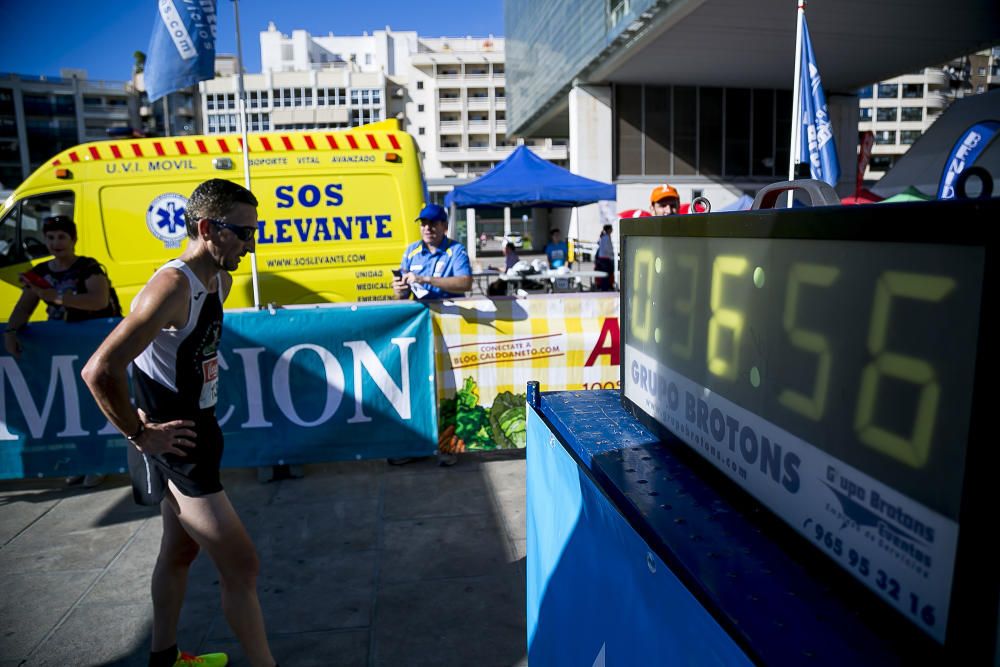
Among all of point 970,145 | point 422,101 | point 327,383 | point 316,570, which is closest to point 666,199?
point 327,383

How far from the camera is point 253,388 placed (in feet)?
16.6

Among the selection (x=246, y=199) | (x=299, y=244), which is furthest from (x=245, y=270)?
(x=246, y=199)

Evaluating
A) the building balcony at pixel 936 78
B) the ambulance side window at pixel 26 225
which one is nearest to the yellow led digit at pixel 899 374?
the ambulance side window at pixel 26 225

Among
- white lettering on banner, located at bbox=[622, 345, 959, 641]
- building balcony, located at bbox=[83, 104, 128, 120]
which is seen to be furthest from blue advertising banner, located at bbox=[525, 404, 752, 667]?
building balcony, located at bbox=[83, 104, 128, 120]

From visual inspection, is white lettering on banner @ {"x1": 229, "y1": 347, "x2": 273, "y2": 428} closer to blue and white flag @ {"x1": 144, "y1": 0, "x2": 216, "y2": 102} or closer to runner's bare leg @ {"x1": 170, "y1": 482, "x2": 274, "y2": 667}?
runner's bare leg @ {"x1": 170, "y1": 482, "x2": 274, "y2": 667}

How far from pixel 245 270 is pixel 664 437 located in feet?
21.6

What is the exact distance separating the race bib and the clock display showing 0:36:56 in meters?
1.96

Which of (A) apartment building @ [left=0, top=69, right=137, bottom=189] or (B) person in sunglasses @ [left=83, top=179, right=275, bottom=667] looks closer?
(B) person in sunglasses @ [left=83, top=179, right=275, bottom=667]

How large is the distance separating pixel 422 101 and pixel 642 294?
97932 mm

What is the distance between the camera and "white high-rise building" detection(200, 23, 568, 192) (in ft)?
286

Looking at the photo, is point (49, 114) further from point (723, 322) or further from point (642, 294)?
point (723, 322)

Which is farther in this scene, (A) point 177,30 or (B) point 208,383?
(A) point 177,30

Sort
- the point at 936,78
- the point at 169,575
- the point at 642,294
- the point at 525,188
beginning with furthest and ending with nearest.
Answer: the point at 936,78, the point at 525,188, the point at 169,575, the point at 642,294

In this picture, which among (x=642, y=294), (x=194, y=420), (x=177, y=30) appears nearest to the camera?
(x=642, y=294)
